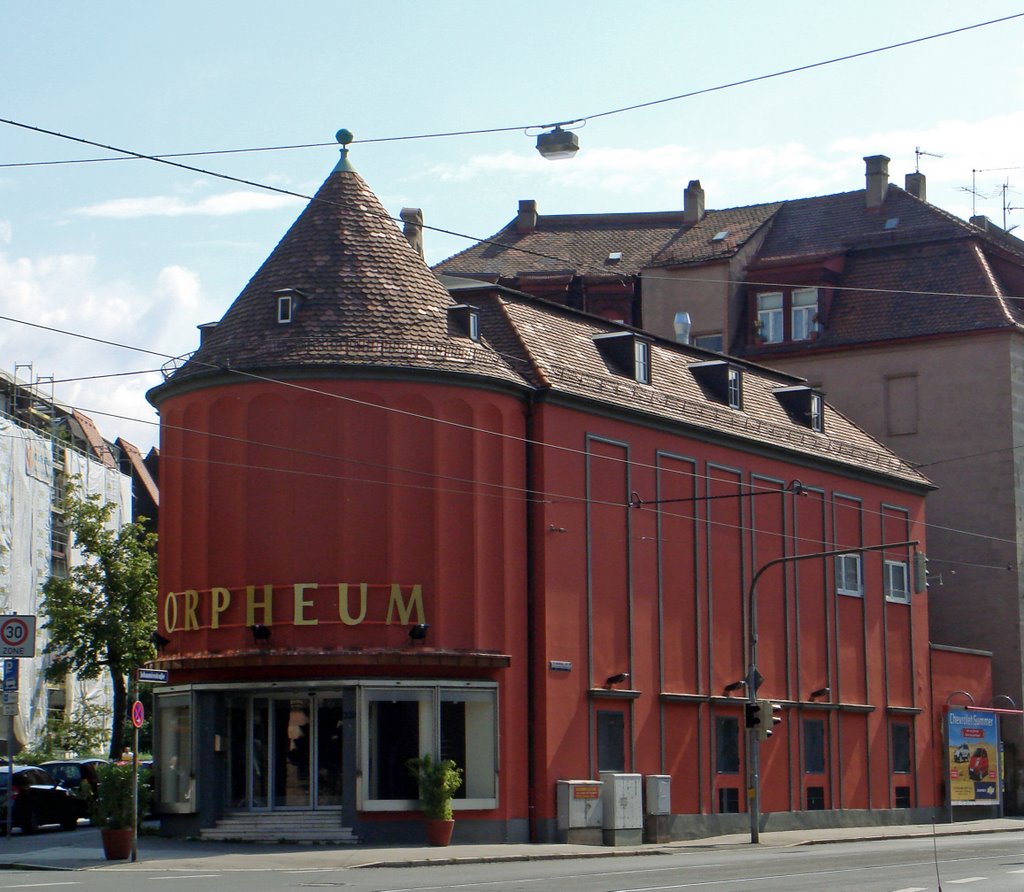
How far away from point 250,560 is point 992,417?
27.5 m

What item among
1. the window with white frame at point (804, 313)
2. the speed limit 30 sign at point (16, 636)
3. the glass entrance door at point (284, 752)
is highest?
the window with white frame at point (804, 313)

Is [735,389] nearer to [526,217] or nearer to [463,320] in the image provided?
[463,320]

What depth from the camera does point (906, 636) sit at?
47.2 metres

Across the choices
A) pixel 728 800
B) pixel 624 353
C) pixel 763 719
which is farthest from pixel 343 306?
pixel 728 800

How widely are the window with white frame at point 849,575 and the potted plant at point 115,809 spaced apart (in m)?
22.7

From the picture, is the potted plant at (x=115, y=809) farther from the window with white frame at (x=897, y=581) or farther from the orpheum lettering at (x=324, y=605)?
the window with white frame at (x=897, y=581)

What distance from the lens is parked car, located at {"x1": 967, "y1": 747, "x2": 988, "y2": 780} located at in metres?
48.4

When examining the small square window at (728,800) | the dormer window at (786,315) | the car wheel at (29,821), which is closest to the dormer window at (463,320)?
the small square window at (728,800)

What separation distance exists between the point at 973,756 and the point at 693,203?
77.9ft

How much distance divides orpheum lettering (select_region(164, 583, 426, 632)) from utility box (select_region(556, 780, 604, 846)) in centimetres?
458

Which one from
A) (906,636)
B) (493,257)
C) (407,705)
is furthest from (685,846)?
(493,257)

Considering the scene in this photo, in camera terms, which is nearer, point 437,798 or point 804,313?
point 437,798

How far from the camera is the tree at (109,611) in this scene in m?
49.9

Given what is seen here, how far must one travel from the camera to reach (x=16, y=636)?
1167 inches
